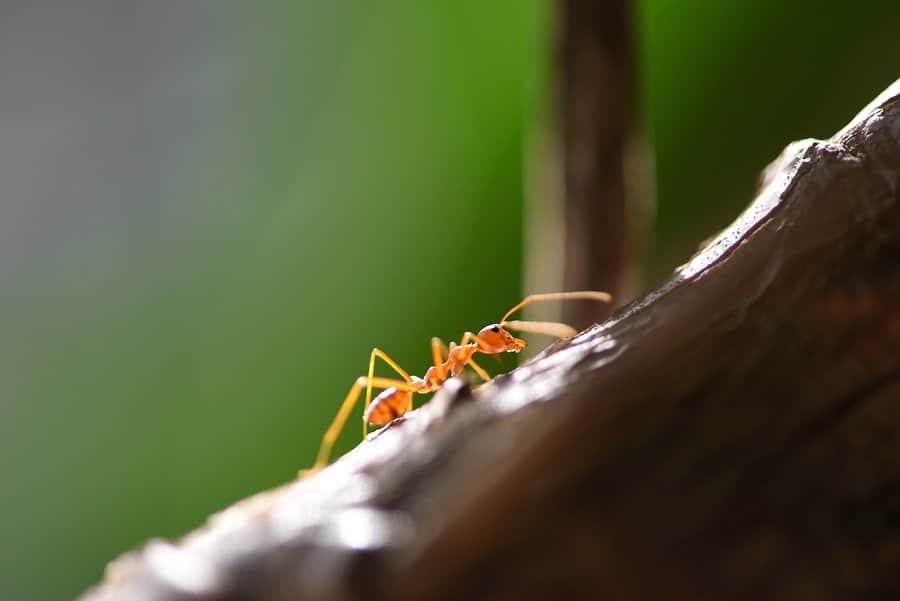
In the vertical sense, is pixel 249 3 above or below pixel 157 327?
above

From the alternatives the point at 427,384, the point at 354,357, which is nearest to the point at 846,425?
the point at 427,384

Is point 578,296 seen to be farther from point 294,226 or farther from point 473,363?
point 294,226

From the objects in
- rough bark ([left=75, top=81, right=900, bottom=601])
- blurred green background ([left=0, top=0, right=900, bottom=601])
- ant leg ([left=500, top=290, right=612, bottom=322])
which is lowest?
rough bark ([left=75, top=81, right=900, bottom=601])

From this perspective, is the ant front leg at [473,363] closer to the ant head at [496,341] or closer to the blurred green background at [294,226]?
the ant head at [496,341]

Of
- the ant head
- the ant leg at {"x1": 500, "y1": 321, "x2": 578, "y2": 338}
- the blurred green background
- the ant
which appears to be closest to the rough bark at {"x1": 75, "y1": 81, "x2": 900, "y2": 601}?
Result: the ant

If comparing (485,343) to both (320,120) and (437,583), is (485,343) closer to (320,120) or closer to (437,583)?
(437,583)

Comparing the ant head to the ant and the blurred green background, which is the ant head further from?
the blurred green background

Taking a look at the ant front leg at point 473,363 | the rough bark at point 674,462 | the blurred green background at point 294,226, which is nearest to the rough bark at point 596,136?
the ant front leg at point 473,363
